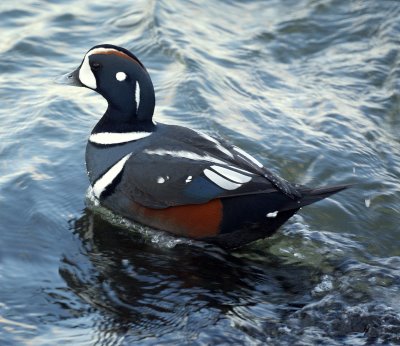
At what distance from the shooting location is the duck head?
705cm

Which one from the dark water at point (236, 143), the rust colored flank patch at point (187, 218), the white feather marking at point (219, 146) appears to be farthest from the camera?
the white feather marking at point (219, 146)

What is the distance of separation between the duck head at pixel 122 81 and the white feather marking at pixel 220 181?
35.6 inches

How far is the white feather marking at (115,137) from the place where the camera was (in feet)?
22.8

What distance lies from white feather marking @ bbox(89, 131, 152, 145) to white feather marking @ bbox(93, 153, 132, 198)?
214mm

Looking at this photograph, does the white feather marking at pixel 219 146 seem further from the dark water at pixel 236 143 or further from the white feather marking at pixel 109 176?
the dark water at pixel 236 143

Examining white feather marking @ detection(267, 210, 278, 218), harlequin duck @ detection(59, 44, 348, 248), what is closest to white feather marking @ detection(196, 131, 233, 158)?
harlequin duck @ detection(59, 44, 348, 248)

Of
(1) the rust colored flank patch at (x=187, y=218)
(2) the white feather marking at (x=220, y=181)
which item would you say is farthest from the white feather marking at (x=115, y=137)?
(2) the white feather marking at (x=220, y=181)

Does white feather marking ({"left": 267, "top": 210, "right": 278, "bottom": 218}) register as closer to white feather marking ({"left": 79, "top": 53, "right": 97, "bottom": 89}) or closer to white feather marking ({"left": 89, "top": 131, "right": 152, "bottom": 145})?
white feather marking ({"left": 89, "top": 131, "right": 152, "bottom": 145})

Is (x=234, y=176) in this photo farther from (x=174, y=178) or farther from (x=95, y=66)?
(x=95, y=66)

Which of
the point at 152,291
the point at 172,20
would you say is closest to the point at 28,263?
the point at 152,291

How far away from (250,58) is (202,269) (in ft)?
14.3

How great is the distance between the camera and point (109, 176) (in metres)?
6.82

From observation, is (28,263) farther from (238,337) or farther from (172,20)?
(172,20)

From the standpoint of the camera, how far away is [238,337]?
543 centimetres
